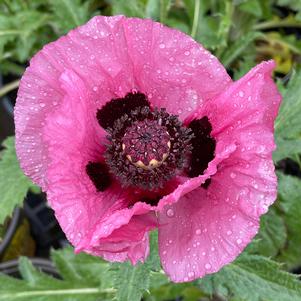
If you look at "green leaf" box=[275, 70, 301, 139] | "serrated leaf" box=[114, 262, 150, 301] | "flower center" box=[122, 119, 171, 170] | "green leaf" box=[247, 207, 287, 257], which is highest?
"flower center" box=[122, 119, 171, 170]

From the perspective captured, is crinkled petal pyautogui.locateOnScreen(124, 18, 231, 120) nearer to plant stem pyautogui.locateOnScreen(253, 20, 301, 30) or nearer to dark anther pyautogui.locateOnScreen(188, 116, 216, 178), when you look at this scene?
dark anther pyautogui.locateOnScreen(188, 116, 216, 178)

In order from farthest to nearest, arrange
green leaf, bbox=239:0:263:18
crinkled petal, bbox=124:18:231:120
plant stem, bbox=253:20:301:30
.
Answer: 1. plant stem, bbox=253:20:301:30
2. green leaf, bbox=239:0:263:18
3. crinkled petal, bbox=124:18:231:120

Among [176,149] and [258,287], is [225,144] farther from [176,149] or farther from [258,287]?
[258,287]

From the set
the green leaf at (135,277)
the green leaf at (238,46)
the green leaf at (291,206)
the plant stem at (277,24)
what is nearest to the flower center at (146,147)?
the green leaf at (135,277)

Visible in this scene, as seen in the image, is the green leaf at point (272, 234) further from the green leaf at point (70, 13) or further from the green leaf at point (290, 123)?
the green leaf at point (70, 13)

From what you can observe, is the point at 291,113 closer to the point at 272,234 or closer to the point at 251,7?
the point at 272,234

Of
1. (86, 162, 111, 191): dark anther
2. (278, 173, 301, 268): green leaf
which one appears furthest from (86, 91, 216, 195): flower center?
(278, 173, 301, 268): green leaf

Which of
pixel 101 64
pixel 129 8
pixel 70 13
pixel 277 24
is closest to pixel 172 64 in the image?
pixel 101 64
